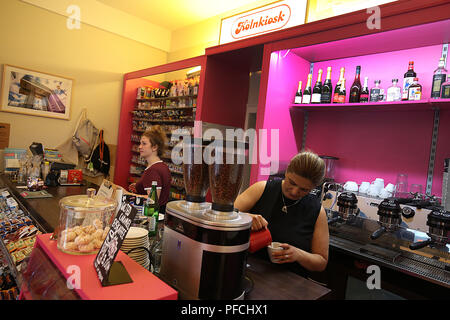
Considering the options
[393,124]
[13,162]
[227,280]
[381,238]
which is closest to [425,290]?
[381,238]

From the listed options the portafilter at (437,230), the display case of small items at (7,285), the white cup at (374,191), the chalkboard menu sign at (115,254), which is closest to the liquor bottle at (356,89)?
the white cup at (374,191)

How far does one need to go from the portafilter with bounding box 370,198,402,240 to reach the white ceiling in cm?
370

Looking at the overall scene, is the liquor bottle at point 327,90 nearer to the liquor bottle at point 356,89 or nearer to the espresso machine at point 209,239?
the liquor bottle at point 356,89

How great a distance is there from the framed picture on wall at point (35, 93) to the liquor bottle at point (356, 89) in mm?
4492

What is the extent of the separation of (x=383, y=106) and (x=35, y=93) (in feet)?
16.1

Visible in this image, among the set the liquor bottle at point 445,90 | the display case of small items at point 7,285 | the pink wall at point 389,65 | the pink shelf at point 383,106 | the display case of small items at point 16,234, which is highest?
the pink wall at point 389,65

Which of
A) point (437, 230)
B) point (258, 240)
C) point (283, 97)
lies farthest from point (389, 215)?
point (283, 97)

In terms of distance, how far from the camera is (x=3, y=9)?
411 centimetres

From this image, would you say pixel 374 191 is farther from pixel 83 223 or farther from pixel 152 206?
pixel 83 223

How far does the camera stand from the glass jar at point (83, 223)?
1053 mm

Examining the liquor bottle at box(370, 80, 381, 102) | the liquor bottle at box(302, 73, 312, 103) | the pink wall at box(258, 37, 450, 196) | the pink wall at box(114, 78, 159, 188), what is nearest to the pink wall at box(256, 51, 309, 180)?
the pink wall at box(258, 37, 450, 196)

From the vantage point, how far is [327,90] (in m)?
3.07

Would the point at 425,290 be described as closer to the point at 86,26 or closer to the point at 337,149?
the point at 337,149
